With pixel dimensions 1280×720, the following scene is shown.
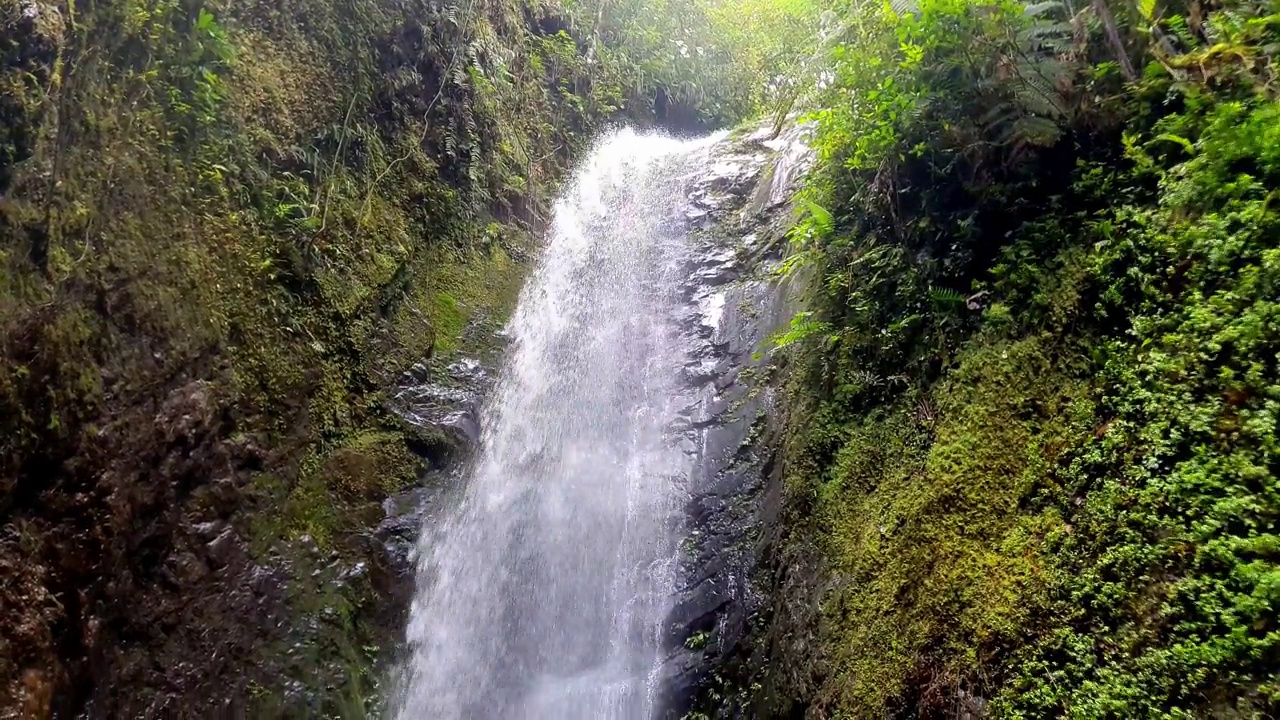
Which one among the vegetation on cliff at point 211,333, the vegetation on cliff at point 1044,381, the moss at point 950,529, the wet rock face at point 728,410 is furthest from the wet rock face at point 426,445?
the moss at point 950,529

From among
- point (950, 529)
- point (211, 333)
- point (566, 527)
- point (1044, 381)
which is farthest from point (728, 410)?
point (211, 333)

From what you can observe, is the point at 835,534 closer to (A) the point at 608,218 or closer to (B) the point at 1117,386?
(B) the point at 1117,386

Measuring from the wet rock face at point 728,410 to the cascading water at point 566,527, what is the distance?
0.23 metres

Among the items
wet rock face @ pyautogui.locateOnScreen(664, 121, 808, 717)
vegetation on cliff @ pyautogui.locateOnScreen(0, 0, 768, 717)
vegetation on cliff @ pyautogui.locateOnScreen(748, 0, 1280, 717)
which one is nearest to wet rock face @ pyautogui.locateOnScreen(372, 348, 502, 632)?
vegetation on cliff @ pyautogui.locateOnScreen(0, 0, 768, 717)

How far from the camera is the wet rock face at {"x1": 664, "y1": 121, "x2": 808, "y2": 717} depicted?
511cm

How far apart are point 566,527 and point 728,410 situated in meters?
1.90

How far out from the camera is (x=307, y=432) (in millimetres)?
5785

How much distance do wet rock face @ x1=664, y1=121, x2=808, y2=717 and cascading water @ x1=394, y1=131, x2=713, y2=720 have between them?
229 mm

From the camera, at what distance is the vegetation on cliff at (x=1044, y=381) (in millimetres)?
2209

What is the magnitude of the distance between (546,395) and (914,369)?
15.1 ft

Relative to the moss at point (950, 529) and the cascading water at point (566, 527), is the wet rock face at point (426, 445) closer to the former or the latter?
the cascading water at point (566, 527)

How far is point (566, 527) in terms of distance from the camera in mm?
6504

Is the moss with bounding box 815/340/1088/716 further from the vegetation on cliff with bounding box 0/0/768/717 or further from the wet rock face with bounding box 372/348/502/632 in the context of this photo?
the vegetation on cliff with bounding box 0/0/768/717

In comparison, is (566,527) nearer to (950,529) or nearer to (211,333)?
(211,333)
